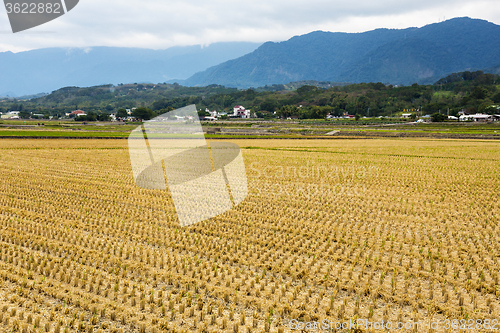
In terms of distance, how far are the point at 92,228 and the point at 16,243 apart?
6.04 ft

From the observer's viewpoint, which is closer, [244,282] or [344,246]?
[244,282]

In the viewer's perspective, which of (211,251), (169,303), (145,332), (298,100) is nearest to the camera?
(145,332)

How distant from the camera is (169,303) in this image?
5.91 metres

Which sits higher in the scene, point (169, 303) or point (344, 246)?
point (169, 303)

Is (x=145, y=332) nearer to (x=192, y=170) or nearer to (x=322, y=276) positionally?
(x=322, y=276)

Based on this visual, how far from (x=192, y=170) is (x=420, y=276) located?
17094 millimetres

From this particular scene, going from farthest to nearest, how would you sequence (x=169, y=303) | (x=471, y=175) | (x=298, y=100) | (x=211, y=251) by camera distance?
(x=298, y=100), (x=471, y=175), (x=211, y=251), (x=169, y=303)

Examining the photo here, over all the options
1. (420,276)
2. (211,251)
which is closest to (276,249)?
(211,251)

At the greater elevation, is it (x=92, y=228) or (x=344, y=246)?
(x=92, y=228)

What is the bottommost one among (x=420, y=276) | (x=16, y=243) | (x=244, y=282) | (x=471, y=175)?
(x=471, y=175)

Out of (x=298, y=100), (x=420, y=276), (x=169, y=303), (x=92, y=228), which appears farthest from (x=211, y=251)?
(x=298, y=100)

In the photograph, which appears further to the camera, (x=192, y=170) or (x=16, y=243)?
(x=192, y=170)

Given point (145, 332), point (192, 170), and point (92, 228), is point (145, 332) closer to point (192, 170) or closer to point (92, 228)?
point (92, 228)

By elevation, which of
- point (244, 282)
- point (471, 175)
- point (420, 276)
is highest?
point (244, 282)
